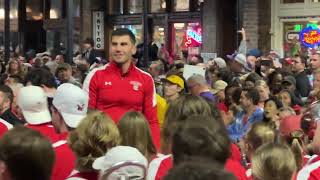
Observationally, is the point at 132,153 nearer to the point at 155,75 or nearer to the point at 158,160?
the point at 158,160

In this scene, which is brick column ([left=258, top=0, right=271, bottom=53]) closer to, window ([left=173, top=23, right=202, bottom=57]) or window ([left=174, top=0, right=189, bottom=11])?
window ([left=173, top=23, right=202, bottom=57])

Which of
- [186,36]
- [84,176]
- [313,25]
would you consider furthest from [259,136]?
[186,36]

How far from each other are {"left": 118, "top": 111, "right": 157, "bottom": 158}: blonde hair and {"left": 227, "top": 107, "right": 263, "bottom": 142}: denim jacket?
10.4 feet

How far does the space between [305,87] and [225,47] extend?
436 inches

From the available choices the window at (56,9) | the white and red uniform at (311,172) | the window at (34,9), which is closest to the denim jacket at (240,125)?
the white and red uniform at (311,172)

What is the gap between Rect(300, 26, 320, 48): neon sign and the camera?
21.2 metres

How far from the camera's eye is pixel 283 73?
42.6ft

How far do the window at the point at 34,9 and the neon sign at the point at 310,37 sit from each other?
586 inches

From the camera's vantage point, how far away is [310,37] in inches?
848

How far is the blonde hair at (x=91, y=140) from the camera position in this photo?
4320 millimetres

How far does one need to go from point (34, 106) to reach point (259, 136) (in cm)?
177

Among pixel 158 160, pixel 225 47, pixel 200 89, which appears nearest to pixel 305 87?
pixel 200 89

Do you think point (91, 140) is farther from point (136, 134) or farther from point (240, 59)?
point (240, 59)

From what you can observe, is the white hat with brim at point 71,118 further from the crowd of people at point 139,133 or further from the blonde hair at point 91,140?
the blonde hair at point 91,140
